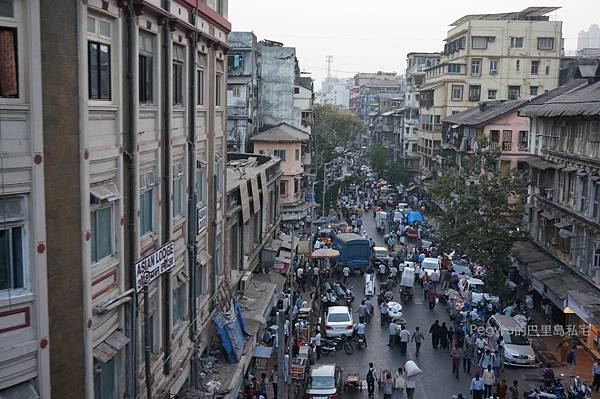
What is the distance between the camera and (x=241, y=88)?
52.4 meters

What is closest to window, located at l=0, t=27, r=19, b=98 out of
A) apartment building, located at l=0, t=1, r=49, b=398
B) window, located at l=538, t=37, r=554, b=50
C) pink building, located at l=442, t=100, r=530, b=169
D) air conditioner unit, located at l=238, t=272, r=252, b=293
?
apartment building, located at l=0, t=1, r=49, b=398

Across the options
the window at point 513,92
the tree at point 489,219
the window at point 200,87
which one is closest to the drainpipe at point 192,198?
the window at point 200,87

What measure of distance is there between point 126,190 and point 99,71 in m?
2.37

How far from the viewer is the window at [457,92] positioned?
70188 millimetres

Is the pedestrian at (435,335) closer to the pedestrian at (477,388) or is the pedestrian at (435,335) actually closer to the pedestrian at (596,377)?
the pedestrian at (477,388)

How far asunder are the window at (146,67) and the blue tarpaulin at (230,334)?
29.1ft

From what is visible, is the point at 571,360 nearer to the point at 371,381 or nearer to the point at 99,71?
the point at 371,381

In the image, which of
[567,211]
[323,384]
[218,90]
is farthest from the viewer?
[567,211]

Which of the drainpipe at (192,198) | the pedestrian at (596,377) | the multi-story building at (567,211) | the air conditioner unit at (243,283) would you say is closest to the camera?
the drainpipe at (192,198)

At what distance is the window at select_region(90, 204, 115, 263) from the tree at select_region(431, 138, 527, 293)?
24984 millimetres

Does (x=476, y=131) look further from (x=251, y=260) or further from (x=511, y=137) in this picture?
(x=251, y=260)

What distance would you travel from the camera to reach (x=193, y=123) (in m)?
18.5

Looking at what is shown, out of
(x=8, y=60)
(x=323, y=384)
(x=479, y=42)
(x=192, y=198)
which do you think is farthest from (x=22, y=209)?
(x=479, y=42)

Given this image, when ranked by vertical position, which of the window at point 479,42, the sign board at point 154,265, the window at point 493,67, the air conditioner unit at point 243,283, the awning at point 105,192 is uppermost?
the window at point 479,42
